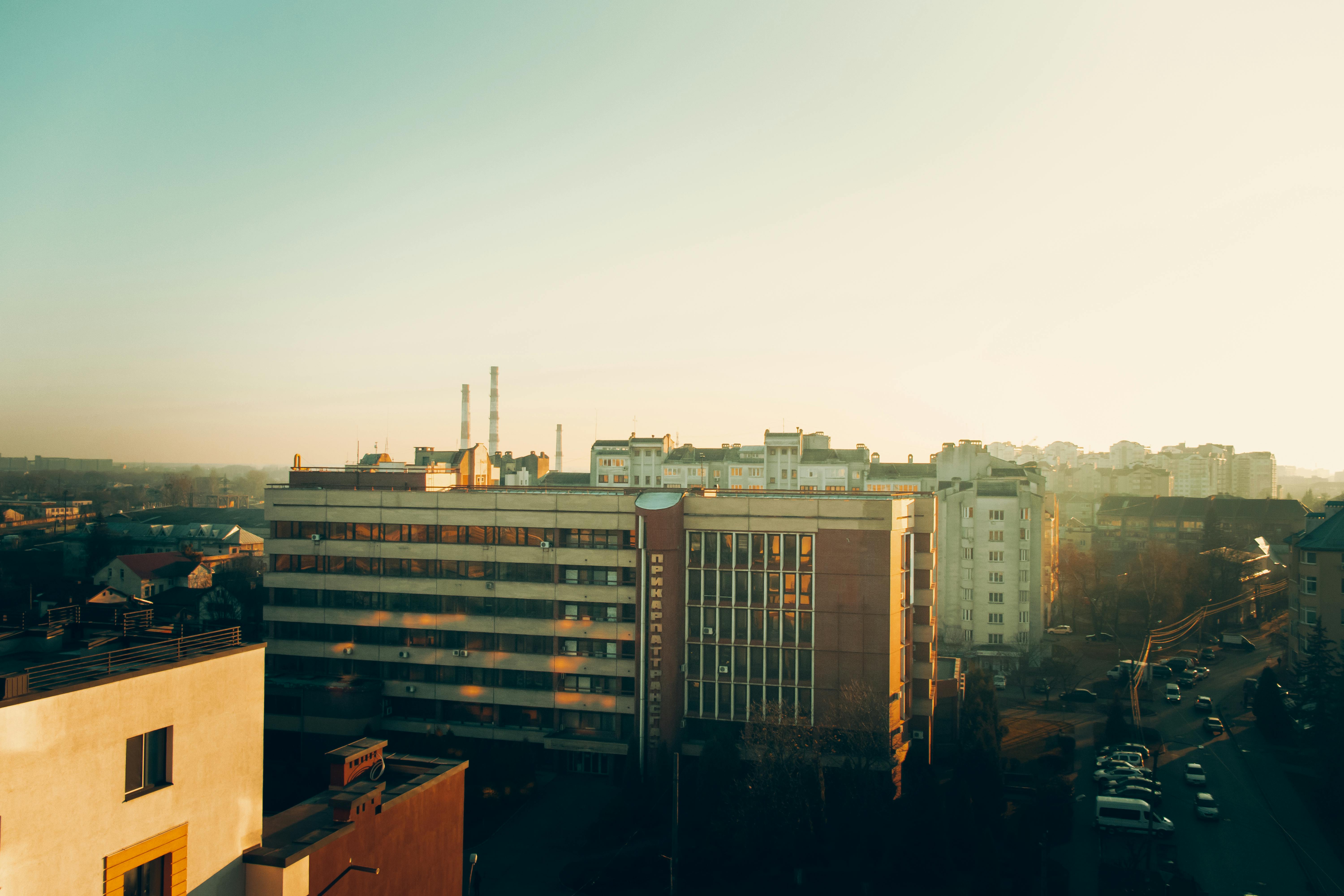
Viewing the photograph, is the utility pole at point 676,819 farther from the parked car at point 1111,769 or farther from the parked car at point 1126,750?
the parked car at point 1126,750

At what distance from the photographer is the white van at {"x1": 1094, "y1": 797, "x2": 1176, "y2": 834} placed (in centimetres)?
3534

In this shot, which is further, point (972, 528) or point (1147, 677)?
point (972, 528)

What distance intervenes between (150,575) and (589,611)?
6660 cm

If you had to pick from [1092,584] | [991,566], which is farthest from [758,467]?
[1092,584]

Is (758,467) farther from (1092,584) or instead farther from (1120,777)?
(1120,777)

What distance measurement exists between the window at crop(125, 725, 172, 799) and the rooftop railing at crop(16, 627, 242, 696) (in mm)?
1171

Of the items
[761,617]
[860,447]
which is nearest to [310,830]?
[761,617]

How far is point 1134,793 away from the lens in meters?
38.7

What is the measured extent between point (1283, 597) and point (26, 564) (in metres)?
155

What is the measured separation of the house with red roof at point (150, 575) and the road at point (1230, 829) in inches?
3193

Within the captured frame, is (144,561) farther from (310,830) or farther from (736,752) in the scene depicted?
(310,830)

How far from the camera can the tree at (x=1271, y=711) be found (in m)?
49.5

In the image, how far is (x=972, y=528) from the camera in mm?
71562

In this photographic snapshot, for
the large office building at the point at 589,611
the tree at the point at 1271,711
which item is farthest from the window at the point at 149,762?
the tree at the point at 1271,711
